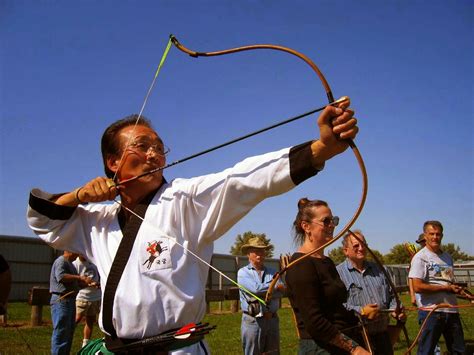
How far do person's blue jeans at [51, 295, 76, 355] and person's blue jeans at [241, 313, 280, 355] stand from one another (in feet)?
8.19

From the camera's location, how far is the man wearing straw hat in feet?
20.8

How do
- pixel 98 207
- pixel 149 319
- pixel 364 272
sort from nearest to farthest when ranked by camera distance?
pixel 149 319 < pixel 98 207 < pixel 364 272

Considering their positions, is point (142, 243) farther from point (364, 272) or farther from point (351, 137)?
point (364, 272)

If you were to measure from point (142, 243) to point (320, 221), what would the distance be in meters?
1.95

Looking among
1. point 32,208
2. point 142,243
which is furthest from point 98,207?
point 142,243

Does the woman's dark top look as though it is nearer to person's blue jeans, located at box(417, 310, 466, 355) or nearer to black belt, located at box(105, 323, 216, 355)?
black belt, located at box(105, 323, 216, 355)

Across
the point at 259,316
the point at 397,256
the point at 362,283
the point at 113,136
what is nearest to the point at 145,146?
the point at 113,136

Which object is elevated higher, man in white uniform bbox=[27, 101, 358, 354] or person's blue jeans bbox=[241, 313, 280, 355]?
man in white uniform bbox=[27, 101, 358, 354]

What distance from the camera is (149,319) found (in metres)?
2.22

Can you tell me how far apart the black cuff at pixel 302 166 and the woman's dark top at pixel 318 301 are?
1.67 metres

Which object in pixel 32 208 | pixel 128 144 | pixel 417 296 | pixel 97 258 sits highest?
pixel 128 144

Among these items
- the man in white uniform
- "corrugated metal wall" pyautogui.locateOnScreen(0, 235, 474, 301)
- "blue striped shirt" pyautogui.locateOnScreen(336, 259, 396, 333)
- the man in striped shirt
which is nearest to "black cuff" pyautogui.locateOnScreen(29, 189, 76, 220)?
the man in white uniform

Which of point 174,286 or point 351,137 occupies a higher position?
point 351,137

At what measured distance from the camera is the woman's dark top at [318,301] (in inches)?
136
